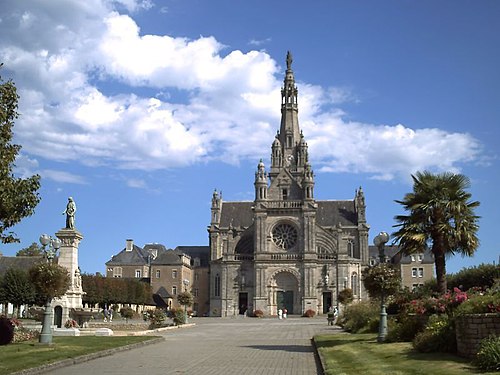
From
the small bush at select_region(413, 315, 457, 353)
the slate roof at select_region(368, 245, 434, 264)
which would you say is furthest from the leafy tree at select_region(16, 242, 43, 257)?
the small bush at select_region(413, 315, 457, 353)

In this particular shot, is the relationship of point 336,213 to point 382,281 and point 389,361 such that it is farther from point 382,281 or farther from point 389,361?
point 389,361

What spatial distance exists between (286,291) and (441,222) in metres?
61.9

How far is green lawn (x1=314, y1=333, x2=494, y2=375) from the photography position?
1384 cm

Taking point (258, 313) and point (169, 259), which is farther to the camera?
point (169, 259)

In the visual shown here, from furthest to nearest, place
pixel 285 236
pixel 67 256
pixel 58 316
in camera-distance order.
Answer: pixel 285 236 → pixel 67 256 → pixel 58 316

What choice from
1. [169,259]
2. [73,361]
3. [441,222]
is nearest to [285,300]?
[169,259]

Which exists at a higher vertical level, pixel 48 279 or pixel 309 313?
pixel 48 279

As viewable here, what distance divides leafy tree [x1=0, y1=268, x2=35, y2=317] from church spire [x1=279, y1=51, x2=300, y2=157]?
181ft

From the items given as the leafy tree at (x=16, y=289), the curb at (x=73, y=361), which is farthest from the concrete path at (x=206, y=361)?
the leafy tree at (x=16, y=289)

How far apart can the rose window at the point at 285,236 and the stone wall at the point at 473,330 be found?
70.9 metres

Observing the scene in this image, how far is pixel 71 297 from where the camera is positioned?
118 ft

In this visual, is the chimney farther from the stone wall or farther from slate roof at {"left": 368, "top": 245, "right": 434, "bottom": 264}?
the stone wall

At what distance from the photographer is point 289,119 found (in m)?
107

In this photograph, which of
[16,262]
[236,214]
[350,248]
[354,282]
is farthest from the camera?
[236,214]
